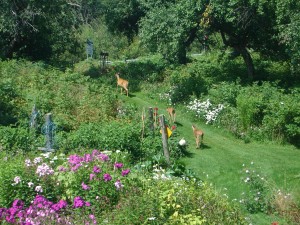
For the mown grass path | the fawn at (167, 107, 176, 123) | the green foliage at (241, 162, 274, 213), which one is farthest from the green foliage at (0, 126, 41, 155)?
the fawn at (167, 107, 176, 123)

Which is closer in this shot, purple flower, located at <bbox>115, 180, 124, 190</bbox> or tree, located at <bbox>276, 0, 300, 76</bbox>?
purple flower, located at <bbox>115, 180, 124, 190</bbox>

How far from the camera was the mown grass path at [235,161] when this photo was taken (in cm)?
1099

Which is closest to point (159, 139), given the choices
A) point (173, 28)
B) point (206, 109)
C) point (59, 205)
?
point (206, 109)

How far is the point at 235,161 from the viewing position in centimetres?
1256

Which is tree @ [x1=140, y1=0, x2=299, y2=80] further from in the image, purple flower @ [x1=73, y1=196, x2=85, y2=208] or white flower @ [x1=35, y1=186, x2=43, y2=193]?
white flower @ [x1=35, y1=186, x2=43, y2=193]

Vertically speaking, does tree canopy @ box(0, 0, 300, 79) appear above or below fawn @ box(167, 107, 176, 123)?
above

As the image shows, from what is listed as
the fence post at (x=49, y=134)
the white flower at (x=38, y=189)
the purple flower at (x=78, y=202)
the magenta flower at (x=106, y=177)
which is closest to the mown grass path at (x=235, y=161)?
the fence post at (x=49, y=134)

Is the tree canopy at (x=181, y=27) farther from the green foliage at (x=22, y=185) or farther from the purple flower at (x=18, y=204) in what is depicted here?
the purple flower at (x=18, y=204)

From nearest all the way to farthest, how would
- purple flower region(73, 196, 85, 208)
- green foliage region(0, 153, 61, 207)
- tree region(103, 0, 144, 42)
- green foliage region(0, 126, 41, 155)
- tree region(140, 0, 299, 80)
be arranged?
purple flower region(73, 196, 85, 208), green foliage region(0, 153, 61, 207), green foliage region(0, 126, 41, 155), tree region(140, 0, 299, 80), tree region(103, 0, 144, 42)

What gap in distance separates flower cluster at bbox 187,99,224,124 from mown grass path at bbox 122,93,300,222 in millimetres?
454

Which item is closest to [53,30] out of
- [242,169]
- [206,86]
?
[206,86]

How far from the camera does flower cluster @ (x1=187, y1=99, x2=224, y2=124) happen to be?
→ 54.1 ft

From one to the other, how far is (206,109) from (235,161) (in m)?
4.64

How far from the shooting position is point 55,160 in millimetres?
8438
